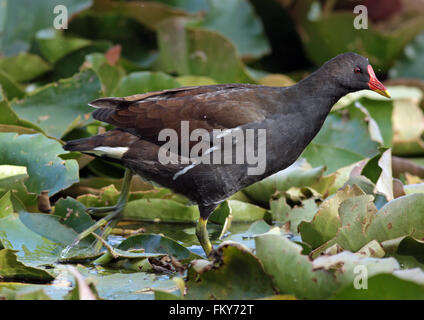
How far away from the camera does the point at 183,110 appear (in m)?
2.72

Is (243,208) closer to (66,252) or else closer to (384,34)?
(66,252)

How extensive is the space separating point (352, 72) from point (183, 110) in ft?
2.24

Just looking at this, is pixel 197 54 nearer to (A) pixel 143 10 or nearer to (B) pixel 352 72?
(A) pixel 143 10

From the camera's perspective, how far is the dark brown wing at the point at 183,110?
8.84ft

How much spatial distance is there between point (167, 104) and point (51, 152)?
0.58m

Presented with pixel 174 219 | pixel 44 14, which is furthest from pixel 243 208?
pixel 44 14

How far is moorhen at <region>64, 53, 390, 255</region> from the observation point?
2.68 m

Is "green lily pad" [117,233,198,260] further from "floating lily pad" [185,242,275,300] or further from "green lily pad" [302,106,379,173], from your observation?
"green lily pad" [302,106,379,173]

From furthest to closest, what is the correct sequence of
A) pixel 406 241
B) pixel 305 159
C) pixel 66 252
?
pixel 305 159 → pixel 66 252 → pixel 406 241

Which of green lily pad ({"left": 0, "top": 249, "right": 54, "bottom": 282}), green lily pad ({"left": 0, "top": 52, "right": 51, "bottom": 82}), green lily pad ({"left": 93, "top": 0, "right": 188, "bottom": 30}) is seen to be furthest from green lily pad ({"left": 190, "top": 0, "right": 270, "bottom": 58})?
green lily pad ({"left": 0, "top": 249, "right": 54, "bottom": 282})

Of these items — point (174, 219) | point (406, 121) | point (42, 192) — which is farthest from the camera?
point (406, 121)
